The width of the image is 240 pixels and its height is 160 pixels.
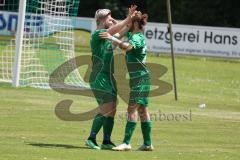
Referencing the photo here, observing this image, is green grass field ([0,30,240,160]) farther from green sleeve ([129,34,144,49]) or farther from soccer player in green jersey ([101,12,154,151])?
green sleeve ([129,34,144,49])

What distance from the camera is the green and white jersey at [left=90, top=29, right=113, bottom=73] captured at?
44.7ft

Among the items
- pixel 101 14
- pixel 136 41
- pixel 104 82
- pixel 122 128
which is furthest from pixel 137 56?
pixel 122 128

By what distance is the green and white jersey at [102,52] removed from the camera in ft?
44.7

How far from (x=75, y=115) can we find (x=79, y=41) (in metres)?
31.8

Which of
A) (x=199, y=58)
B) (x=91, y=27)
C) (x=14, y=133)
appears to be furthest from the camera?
(x=91, y=27)

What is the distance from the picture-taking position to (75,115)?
18.6 metres

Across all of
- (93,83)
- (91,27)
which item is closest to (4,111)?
(93,83)

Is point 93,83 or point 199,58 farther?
point 199,58

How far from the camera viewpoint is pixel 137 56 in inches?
528

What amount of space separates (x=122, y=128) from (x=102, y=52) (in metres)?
3.52

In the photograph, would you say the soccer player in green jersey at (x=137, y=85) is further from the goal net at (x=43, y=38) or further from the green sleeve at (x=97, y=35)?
the goal net at (x=43, y=38)

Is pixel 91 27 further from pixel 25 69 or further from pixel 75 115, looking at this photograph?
pixel 75 115

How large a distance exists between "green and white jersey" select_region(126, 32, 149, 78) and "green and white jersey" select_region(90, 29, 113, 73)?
13.1 inches

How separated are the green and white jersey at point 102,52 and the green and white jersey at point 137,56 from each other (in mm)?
334
